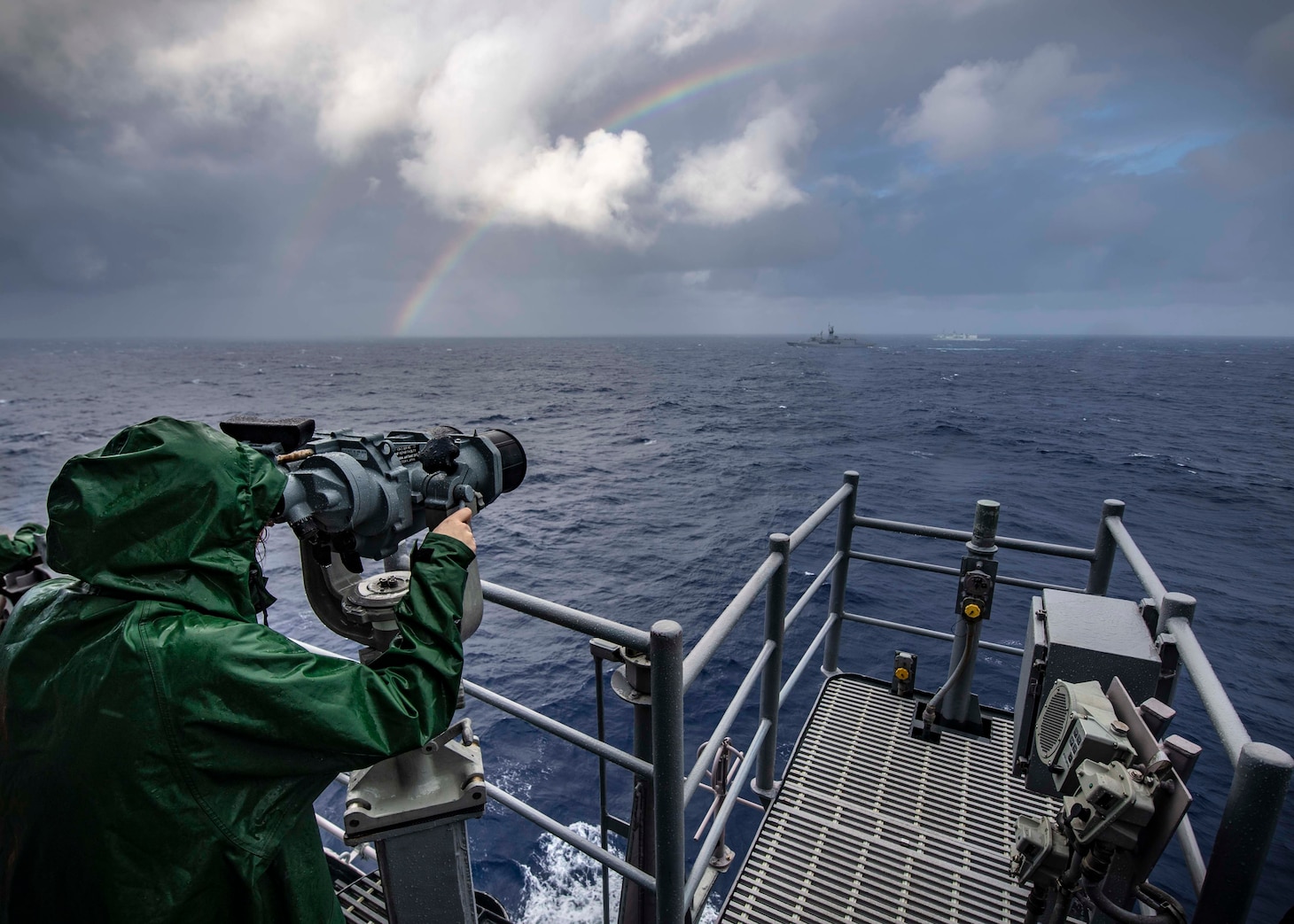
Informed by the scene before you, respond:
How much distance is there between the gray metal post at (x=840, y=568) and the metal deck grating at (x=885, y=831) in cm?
64

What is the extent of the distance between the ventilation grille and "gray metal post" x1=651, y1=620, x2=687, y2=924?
4.58 feet

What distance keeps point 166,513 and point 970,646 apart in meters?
4.49

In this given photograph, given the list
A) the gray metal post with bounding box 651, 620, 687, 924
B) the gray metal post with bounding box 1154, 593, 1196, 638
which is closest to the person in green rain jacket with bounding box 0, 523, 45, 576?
the gray metal post with bounding box 651, 620, 687, 924

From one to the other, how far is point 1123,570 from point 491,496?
23.1 meters

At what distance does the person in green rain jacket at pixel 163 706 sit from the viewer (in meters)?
1.42

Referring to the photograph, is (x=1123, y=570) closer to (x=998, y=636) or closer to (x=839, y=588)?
(x=998, y=636)

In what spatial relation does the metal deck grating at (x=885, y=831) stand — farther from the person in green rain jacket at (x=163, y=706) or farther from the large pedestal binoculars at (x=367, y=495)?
the person in green rain jacket at (x=163, y=706)

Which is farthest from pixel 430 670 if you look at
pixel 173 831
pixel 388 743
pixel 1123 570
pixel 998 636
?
pixel 1123 570

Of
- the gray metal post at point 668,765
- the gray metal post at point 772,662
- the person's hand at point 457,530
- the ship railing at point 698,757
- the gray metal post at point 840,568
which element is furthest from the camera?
the gray metal post at point 840,568

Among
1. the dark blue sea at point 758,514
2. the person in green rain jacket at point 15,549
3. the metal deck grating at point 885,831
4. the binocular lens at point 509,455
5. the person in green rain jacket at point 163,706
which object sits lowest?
the dark blue sea at point 758,514

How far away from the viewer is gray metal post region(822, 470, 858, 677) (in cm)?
472

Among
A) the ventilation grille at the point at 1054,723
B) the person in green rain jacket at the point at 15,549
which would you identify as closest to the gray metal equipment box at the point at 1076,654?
the ventilation grille at the point at 1054,723

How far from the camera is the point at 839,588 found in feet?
16.9

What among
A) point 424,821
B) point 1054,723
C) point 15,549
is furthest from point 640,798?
point 15,549
